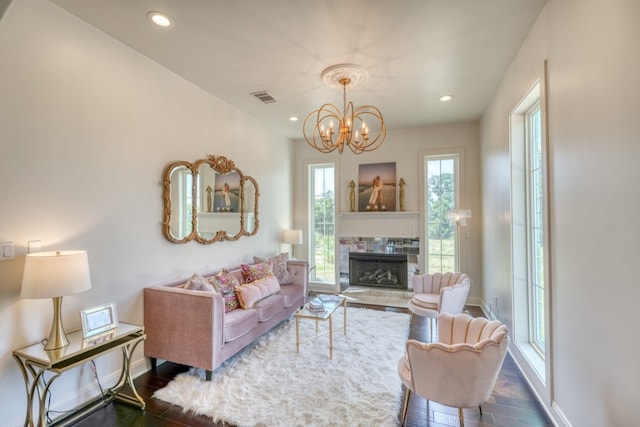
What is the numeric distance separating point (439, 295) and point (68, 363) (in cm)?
343

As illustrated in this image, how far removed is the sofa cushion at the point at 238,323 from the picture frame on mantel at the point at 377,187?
3.04 metres

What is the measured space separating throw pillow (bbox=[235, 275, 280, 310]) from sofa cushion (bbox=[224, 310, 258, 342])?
14 cm

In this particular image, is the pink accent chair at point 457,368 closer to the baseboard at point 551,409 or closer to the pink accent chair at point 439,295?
the baseboard at point 551,409

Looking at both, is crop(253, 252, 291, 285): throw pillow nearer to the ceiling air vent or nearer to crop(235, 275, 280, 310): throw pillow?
crop(235, 275, 280, 310): throw pillow

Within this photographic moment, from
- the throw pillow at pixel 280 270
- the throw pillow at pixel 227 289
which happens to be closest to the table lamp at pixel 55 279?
the throw pillow at pixel 227 289

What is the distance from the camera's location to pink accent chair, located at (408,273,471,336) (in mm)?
3202

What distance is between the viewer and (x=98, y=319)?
219 cm

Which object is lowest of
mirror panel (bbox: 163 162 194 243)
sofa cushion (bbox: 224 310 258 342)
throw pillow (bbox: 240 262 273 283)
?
sofa cushion (bbox: 224 310 258 342)

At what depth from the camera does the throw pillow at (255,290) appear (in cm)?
323

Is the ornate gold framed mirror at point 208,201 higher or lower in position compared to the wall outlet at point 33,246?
higher

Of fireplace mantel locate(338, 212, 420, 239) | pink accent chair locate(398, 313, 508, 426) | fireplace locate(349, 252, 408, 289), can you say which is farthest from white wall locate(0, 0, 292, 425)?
fireplace locate(349, 252, 408, 289)

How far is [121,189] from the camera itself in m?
2.62

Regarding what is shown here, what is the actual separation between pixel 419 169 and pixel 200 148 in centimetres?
359

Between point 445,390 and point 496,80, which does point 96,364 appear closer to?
point 445,390
